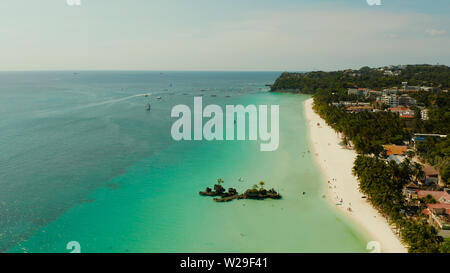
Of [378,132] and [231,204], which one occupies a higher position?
[378,132]

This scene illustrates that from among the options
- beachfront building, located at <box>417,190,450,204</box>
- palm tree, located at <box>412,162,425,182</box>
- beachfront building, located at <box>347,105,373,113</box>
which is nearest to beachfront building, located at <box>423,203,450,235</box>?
beachfront building, located at <box>417,190,450,204</box>

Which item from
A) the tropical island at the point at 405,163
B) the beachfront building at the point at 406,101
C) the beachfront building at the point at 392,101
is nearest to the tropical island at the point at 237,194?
the tropical island at the point at 405,163

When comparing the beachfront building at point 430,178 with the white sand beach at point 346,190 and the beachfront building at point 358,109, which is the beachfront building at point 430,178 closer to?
the white sand beach at point 346,190

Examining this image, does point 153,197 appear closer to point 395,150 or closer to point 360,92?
point 395,150
